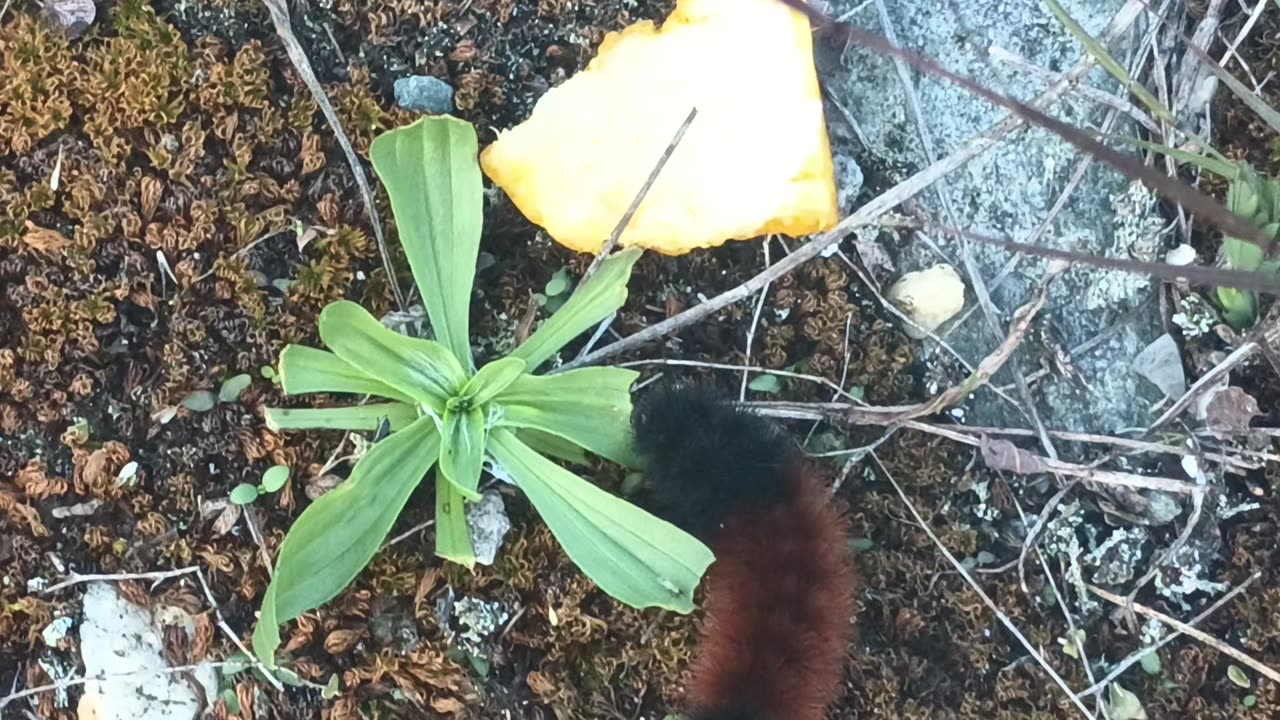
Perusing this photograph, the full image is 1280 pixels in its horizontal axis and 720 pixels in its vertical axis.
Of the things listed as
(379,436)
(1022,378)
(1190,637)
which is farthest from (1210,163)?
(379,436)

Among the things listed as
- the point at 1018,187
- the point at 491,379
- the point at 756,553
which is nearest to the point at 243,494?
the point at 491,379

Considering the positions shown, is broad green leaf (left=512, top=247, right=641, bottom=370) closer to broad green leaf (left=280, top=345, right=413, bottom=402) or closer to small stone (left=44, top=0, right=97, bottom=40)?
broad green leaf (left=280, top=345, right=413, bottom=402)

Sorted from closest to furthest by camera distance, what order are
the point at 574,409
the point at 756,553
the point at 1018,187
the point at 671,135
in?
1. the point at 756,553
2. the point at 574,409
3. the point at 671,135
4. the point at 1018,187

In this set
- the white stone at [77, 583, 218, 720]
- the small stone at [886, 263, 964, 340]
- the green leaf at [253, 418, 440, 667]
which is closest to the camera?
the green leaf at [253, 418, 440, 667]

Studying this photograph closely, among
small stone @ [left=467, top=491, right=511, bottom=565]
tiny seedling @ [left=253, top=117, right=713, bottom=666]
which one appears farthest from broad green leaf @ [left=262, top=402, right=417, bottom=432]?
small stone @ [left=467, top=491, right=511, bottom=565]

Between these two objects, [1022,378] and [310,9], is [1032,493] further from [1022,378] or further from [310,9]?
[310,9]

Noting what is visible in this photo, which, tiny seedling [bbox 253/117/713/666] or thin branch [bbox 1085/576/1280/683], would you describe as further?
thin branch [bbox 1085/576/1280/683]

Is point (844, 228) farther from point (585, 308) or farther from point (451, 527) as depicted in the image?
point (451, 527)
